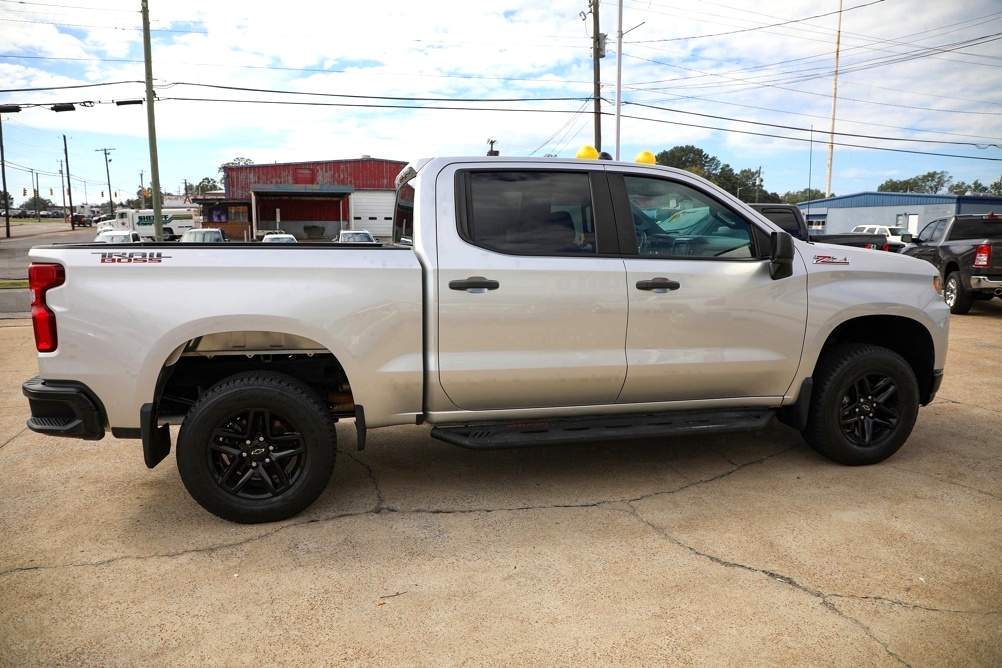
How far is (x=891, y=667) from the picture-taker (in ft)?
8.15

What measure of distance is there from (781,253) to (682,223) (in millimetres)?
605

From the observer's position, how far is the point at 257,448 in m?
3.61

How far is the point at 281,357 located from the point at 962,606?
356 centimetres

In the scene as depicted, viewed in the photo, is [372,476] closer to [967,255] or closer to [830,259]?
[830,259]

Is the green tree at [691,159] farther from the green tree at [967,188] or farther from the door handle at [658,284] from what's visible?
the door handle at [658,284]

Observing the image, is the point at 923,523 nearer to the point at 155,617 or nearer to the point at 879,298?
the point at 879,298

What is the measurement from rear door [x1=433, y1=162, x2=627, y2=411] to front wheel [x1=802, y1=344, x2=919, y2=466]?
1448mm

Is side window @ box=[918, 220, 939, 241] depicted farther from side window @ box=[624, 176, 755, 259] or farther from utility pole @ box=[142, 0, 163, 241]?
utility pole @ box=[142, 0, 163, 241]

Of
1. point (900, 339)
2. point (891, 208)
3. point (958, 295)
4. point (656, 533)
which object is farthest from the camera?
point (891, 208)

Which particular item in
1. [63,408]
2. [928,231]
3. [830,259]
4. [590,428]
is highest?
[928,231]

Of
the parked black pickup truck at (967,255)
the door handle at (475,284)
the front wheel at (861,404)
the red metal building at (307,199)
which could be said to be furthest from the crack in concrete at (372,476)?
the red metal building at (307,199)

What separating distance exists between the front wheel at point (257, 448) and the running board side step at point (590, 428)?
667mm

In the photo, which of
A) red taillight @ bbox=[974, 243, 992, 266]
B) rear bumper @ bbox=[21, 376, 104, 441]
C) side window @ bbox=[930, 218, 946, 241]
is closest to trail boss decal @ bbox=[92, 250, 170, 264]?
rear bumper @ bbox=[21, 376, 104, 441]

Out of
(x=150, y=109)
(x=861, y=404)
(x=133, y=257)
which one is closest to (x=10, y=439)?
(x=133, y=257)
